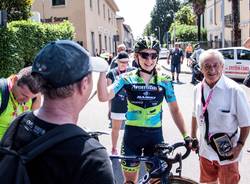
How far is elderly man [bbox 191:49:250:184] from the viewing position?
3594 millimetres

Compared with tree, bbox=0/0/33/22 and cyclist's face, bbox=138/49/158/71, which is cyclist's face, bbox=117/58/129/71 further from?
tree, bbox=0/0/33/22

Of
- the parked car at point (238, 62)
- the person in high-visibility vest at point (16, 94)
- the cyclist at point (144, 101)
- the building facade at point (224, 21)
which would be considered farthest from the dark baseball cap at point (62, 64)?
the building facade at point (224, 21)

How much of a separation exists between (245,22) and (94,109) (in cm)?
2643

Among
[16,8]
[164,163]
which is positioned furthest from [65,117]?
[16,8]

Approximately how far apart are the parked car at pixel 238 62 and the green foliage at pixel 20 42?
830 cm

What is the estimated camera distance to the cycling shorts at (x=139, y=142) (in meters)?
3.96

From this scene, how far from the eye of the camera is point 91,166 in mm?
1570

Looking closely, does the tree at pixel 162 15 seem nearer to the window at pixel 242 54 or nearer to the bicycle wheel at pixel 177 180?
the window at pixel 242 54

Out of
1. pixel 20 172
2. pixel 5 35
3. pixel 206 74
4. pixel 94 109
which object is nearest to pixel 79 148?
pixel 20 172

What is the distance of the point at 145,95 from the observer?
156 inches

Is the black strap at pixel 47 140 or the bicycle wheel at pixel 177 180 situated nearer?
the black strap at pixel 47 140

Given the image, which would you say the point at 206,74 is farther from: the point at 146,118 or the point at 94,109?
the point at 94,109

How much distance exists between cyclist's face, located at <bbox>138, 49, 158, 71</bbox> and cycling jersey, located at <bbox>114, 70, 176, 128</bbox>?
0.32 feet

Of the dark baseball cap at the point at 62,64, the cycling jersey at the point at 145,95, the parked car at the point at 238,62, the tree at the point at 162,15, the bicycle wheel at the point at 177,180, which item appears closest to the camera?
the dark baseball cap at the point at 62,64
